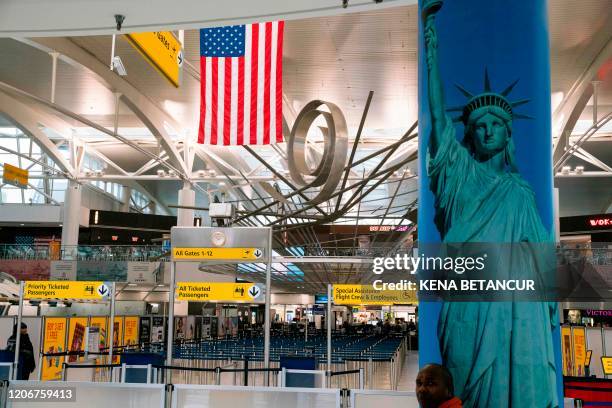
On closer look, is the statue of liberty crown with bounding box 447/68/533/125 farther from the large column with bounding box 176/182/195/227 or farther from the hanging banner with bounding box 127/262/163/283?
the large column with bounding box 176/182/195/227

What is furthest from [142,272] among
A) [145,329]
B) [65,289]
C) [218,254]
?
[218,254]

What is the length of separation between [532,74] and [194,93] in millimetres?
25371

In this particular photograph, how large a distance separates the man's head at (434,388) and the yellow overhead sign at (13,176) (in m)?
29.7

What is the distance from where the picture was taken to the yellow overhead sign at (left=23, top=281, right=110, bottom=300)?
1477 centimetres

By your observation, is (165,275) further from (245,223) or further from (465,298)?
(465,298)

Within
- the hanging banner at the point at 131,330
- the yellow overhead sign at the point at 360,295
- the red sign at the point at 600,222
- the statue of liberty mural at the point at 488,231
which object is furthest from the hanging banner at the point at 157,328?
the red sign at the point at 600,222

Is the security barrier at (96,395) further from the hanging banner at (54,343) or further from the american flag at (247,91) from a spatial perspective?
the hanging banner at (54,343)

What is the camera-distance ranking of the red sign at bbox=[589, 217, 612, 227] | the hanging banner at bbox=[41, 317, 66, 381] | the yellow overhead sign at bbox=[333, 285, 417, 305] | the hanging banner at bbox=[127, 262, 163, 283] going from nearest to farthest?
the yellow overhead sign at bbox=[333, 285, 417, 305] → the hanging banner at bbox=[41, 317, 66, 381] → the hanging banner at bbox=[127, 262, 163, 283] → the red sign at bbox=[589, 217, 612, 227]

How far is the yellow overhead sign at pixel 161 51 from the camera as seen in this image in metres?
7.69

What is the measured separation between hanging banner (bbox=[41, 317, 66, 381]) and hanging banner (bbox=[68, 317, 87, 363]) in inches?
8.1

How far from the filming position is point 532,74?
13.0 ft

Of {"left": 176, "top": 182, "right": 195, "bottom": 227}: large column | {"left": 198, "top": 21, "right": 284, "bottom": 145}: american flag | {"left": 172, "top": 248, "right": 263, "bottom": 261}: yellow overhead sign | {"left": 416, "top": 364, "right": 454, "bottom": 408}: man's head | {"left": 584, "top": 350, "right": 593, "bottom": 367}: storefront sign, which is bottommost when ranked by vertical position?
{"left": 584, "top": 350, "right": 593, "bottom": 367}: storefront sign

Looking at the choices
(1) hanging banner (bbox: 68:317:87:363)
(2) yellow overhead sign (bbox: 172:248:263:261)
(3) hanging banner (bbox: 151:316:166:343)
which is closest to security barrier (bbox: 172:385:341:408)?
(2) yellow overhead sign (bbox: 172:248:263:261)

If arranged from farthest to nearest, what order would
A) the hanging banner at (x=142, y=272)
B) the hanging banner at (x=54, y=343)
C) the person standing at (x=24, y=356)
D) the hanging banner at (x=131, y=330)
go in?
the hanging banner at (x=142, y=272)
the hanging banner at (x=131, y=330)
the hanging banner at (x=54, y=343)
the person standing at (x=24, y=356)
